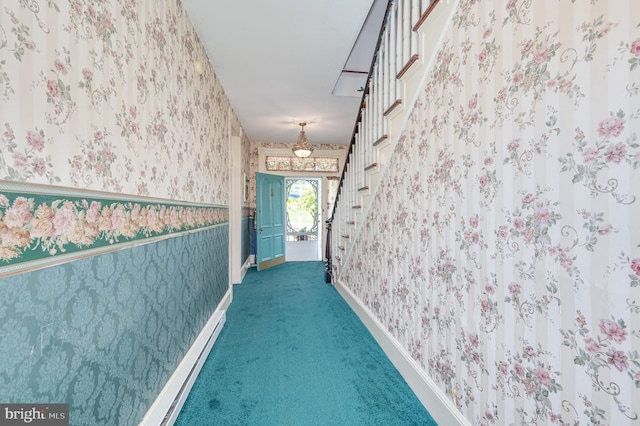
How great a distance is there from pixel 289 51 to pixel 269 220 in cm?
346

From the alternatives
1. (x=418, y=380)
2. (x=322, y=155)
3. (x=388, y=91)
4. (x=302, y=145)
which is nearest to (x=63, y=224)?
(x=418, y=380)

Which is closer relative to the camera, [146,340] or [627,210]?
[627,210]

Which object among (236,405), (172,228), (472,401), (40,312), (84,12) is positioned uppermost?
(84,12)

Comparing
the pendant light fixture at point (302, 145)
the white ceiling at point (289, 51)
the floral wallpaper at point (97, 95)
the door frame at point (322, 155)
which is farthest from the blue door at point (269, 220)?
the floral wallpaper at point (97, 95)

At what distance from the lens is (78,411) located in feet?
2.98

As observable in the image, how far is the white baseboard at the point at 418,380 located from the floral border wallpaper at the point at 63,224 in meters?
1.63

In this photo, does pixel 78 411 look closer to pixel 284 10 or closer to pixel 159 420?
pixel 159 420

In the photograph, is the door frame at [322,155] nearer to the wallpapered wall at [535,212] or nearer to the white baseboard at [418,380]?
the white baseboard at [418,380]

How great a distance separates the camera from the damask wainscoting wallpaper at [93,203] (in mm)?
708

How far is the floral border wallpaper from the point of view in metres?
0.69

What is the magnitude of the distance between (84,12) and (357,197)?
2.42 m

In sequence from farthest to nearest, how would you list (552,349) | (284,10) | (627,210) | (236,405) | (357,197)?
(357,197) < (284,10) < (236,405) < (552,349) < (627,210)

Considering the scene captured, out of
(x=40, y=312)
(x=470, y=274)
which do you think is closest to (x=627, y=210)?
(x=470, y=274)

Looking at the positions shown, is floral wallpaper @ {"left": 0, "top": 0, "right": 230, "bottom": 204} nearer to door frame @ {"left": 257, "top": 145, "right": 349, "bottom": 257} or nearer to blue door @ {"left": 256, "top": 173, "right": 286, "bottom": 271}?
blue door @ {"left": 256, "top": 173, "right": 286, "bottom": 271}
